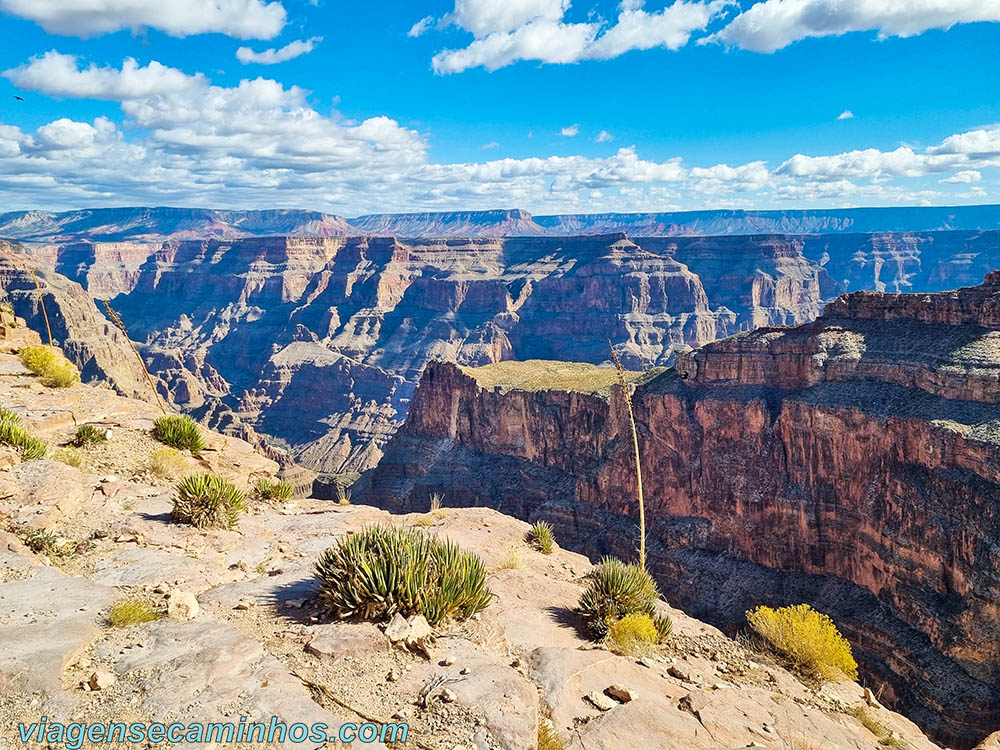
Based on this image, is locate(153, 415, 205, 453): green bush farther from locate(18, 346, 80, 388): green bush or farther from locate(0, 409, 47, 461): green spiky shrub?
locate(18, 346, 80, 388): green bush

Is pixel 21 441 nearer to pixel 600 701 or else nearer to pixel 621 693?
pixel 600 701

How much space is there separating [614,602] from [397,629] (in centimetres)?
557

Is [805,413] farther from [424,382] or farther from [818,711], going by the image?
[424,382]

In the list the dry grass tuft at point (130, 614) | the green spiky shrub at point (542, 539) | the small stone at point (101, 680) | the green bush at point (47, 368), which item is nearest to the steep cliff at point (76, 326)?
the green bush at point (47, 368)

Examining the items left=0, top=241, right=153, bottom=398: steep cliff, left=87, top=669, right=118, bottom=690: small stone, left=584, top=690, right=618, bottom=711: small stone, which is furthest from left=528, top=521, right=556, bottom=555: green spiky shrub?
left=0, top=241, right=153, bottom=398: steep cliff

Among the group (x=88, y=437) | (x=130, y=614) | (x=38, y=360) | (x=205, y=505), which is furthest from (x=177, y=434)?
(x=130, y=614)

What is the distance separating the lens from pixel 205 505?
642 inches

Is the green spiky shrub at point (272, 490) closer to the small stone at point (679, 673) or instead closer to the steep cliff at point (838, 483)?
the small stone at point (679, 673)

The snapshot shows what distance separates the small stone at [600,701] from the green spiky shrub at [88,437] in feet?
52.1

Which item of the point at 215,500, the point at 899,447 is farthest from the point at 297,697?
the point at 899,447

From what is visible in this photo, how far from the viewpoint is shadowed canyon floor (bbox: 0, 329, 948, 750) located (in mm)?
9109

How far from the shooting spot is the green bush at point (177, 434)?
71.4ft

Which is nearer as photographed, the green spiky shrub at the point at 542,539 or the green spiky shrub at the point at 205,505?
the green spiky shrub at the point at 205,505

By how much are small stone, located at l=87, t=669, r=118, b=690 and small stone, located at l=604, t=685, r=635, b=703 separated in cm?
698
